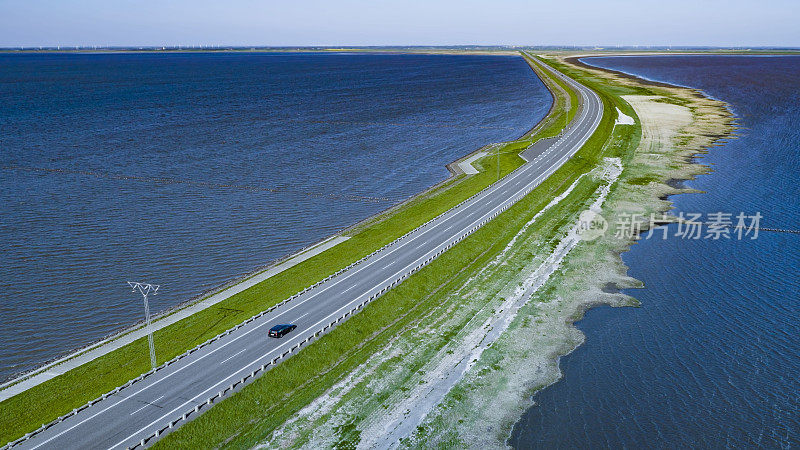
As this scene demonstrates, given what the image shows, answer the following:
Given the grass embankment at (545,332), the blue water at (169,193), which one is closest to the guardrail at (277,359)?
the grass embankment at (545,332)

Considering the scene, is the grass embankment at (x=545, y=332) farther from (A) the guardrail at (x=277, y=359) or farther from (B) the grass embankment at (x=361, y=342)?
(A) the guardrail at (x=277, y=359)

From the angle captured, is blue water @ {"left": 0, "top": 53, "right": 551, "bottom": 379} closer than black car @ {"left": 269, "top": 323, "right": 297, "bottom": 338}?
No

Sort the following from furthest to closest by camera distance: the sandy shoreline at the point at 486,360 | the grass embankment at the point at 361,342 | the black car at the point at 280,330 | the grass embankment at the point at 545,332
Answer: the black car at the point at 280,330 → the grass embankment at the point at 545,332 → the sandy shoreline at the point at 486,360 → the grass embankment at the point at 361,342

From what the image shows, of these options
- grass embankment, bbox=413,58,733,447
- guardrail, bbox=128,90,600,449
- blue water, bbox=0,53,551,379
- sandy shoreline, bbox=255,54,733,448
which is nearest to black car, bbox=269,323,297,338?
guardrail, bbox=128,90,600,449

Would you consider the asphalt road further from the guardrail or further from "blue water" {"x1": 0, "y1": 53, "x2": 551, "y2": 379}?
"blue water" {"x1": 0, "y1": 53, "x2": 551, "y2": 379}

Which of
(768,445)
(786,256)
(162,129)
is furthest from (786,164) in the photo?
(162,129)

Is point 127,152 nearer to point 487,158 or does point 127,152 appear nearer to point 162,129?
point 162,129
